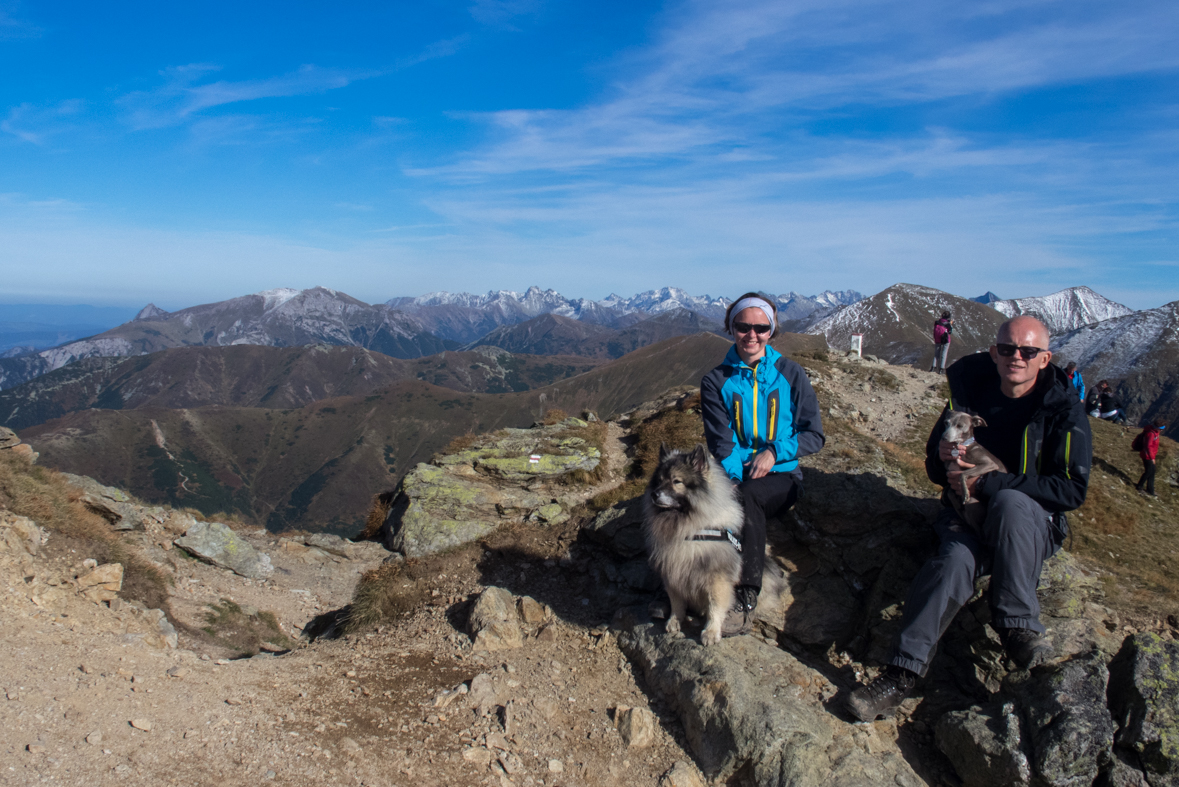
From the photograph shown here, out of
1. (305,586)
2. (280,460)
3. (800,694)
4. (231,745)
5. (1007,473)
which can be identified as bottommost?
(280,460)

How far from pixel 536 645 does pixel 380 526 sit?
680 cm

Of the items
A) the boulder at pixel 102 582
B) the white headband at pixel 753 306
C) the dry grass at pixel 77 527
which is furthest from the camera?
the dry grass at pixel 77 527

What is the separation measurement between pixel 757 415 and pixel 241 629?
8647mm

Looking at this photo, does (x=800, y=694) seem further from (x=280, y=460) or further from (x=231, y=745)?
(x=280, y=460)

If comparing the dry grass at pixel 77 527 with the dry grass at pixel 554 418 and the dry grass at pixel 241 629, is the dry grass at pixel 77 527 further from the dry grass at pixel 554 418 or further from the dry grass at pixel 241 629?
the dry grass at pixel 554 418

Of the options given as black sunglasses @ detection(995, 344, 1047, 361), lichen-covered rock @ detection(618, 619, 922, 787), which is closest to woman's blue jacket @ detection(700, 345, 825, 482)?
black sunglasses @ detection(995, 344, 1047, 361)

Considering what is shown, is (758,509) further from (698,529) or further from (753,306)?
(753,306)

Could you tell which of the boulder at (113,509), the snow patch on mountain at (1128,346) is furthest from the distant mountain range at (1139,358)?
the boulder at (113,509)

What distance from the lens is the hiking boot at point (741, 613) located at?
6.09 metres

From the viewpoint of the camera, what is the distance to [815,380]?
20750 millimetres

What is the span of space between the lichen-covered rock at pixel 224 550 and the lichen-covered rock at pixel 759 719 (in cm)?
→ 831

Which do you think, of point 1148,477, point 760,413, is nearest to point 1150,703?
point 760,413

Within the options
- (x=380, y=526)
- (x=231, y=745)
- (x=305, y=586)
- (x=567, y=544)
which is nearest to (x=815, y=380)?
(x=567, y=544)

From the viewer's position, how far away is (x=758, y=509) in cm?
605
